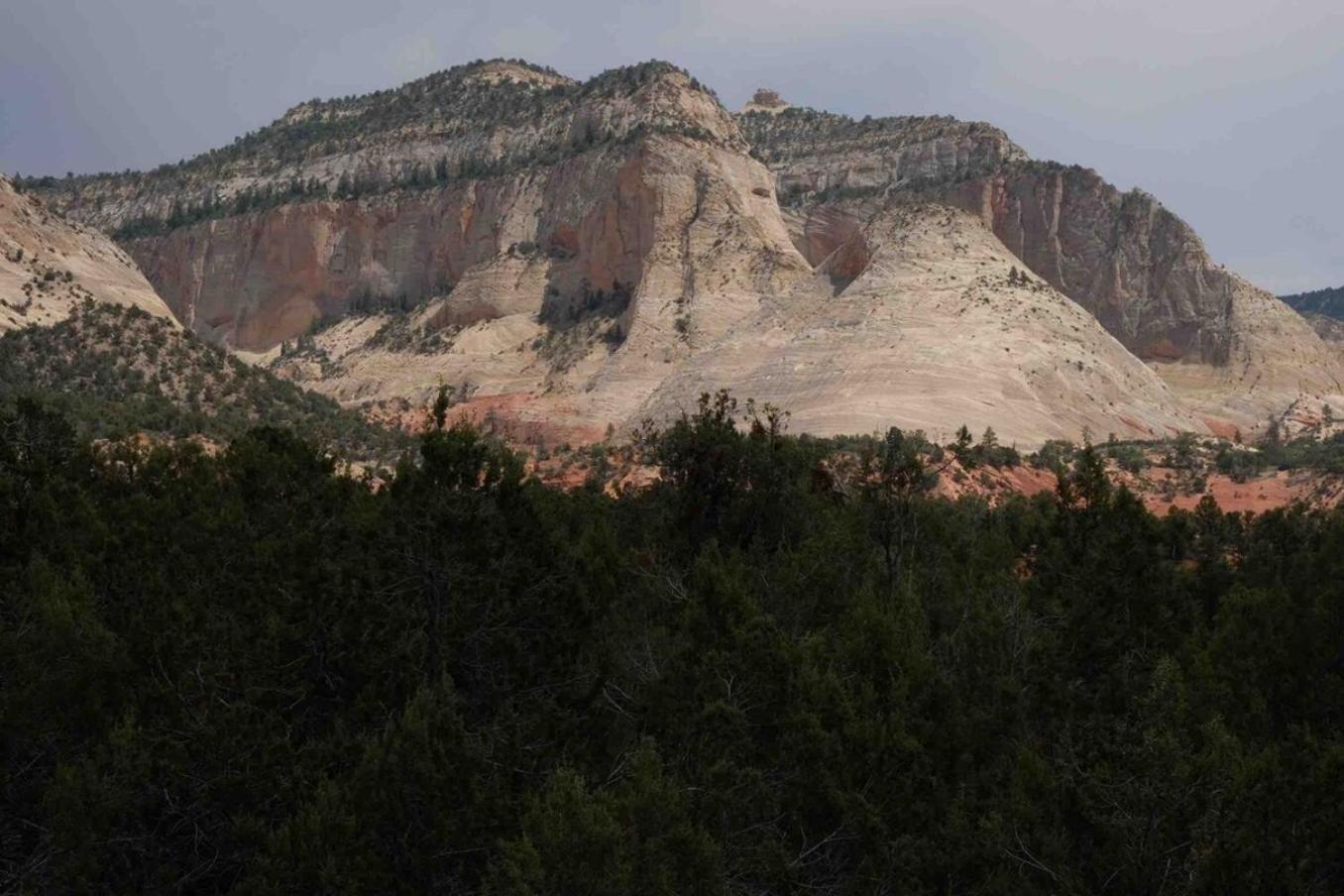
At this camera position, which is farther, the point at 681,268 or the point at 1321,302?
the point at 1321,302

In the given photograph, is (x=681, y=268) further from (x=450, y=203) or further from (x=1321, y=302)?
(x=1321, y=302)

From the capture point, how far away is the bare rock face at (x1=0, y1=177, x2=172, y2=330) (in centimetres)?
6444

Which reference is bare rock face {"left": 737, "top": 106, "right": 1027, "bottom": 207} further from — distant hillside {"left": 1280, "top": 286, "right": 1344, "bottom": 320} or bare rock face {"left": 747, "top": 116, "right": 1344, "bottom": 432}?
Answer: distant hillside {"left": 1280, "top": 286, "right": 1344, "bottom": 320}

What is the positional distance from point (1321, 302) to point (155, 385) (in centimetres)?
16246

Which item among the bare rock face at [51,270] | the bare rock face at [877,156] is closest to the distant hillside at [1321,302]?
the bare rock face at [877,156]

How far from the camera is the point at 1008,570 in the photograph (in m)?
26.5

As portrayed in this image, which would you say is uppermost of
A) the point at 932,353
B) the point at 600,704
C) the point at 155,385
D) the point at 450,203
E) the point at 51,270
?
the point at 450,203

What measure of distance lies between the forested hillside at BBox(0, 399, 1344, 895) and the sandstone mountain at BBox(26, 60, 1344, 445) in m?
39.7

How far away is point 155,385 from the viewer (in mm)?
56688

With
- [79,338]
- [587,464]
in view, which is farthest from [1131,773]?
[79,338]

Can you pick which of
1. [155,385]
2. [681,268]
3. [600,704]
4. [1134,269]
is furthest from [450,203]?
[600,704]

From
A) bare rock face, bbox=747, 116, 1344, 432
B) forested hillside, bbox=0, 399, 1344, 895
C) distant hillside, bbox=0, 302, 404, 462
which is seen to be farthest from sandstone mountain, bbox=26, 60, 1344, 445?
forested hillside, bbox=0, 399, 1344, 895

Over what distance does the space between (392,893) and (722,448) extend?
12.7 meters

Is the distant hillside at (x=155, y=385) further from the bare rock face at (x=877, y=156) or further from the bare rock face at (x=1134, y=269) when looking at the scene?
the bare rock face at (x=877, y=156)
